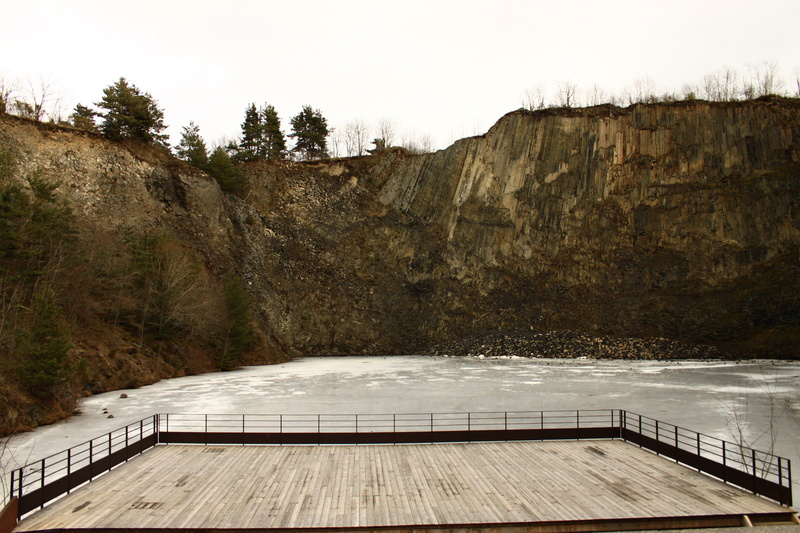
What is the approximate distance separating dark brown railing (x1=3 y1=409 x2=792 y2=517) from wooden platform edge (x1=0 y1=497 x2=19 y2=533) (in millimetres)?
116

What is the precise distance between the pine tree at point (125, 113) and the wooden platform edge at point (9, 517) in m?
36.9

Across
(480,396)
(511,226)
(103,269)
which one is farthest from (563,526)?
(511,226)

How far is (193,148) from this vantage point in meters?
47.3

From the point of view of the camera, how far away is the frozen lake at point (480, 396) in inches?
583

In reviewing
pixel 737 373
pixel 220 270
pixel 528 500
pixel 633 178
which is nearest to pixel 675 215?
pixel 633 178

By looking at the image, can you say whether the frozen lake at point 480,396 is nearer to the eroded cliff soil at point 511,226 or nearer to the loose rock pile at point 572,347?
the loose rock pile at point 572,347

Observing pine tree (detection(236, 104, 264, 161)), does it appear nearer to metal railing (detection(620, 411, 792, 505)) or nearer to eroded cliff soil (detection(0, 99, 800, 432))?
eroded cliff soil (detection(0, 99, 800, 432))

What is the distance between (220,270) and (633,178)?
35224mm

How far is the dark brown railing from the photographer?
950cm

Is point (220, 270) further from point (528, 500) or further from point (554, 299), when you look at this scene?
point (528, 500)

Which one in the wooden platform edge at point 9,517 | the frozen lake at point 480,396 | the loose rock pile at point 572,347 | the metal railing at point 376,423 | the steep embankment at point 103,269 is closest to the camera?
the wooden platform edge at point 9,517

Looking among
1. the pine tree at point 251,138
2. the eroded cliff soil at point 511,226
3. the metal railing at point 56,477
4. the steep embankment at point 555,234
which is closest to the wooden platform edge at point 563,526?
the metal railing at point 56,477

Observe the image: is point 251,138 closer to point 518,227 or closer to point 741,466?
point 518,227

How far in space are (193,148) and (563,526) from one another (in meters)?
47.3
